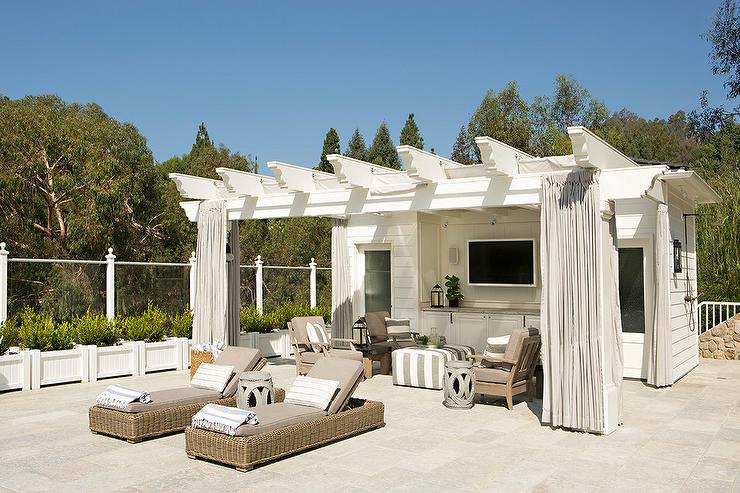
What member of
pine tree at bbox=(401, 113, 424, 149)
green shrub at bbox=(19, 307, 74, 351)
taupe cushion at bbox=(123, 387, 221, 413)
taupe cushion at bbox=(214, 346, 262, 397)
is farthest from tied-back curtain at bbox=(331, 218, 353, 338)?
pine tree at bbox=(401, 113, 424, 149)

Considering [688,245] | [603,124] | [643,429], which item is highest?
[603,124]

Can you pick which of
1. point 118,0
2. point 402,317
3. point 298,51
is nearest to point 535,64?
point 298,51

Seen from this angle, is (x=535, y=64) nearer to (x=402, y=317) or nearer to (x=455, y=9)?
(x=455, y=9)

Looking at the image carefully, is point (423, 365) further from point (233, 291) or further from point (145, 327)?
point (145, 327)

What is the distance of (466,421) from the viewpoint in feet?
23.6

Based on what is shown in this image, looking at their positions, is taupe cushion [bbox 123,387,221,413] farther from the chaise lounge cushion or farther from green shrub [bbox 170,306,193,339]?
green shrub [bbox 170,306,193,339]

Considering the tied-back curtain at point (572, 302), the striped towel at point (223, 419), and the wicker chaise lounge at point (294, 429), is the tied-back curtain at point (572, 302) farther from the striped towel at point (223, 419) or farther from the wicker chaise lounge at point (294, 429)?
the striped towel at point (223, 419)

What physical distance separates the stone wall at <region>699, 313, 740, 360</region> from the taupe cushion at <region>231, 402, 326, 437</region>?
8.98m

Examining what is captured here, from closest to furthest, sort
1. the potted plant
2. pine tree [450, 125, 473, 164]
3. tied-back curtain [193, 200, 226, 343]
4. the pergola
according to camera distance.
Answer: the pergola → tied-back curtain [193, 200, 226, 343] → the potted plant → pine tree [450, 125, 473, 164]

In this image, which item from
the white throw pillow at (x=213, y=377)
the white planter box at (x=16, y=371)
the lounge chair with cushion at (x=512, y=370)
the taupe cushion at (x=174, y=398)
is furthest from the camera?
the white planter box at (x=16, y=371)

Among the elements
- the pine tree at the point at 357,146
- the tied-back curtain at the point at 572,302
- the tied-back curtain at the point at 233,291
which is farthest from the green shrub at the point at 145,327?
the pine tree at the point at 357,146

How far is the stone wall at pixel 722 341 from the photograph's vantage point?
39.5 ft

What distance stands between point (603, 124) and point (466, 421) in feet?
88.2

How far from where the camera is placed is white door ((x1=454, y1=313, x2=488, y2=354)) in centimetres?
1170
